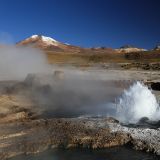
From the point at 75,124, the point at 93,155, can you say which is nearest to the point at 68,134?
the point at 75,124

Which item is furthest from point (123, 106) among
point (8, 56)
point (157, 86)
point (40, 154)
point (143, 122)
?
point (8, 56)

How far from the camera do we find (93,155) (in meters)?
13.6

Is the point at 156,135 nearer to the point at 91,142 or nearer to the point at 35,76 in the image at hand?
the point at 91,142

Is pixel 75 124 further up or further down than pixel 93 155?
further up

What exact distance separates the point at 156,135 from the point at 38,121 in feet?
17.9

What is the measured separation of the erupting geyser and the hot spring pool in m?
4.27

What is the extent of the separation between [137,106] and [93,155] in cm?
733

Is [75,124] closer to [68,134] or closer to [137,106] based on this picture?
[68,134]

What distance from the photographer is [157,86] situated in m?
31.5

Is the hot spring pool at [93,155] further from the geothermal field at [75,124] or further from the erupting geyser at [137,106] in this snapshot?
the erupting geyser at [137,106]

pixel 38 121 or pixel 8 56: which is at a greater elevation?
pixel 8 56

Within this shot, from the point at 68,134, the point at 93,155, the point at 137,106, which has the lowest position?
the point at 93,155

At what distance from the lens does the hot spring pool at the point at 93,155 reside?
13344 mm

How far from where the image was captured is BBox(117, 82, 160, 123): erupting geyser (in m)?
19.2
